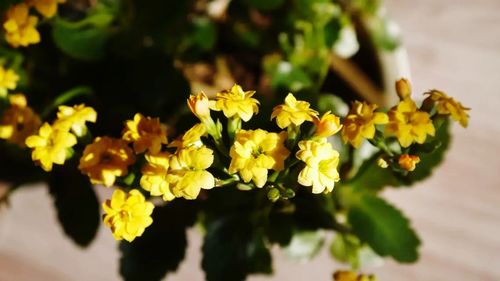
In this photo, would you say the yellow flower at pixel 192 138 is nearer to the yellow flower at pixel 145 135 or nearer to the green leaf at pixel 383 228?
the yellow flower at pixel 145 135

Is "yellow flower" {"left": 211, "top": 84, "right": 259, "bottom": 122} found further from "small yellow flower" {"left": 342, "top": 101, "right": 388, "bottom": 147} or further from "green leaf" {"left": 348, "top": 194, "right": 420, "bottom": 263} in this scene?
"green leaf" {"left": 348, "top": 194, "right": 420, "bottom": 263}

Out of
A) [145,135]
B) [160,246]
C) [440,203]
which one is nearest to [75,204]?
[160,246]

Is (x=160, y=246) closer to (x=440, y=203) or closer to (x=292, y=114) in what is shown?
(x=292, y=114)

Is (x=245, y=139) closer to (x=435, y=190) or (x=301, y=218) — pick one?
(x=301, y=218)

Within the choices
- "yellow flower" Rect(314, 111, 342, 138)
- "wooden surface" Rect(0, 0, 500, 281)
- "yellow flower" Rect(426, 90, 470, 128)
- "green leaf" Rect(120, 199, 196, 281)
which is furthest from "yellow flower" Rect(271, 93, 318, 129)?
"wooden surface" Rect(0, 0, 500, 281)

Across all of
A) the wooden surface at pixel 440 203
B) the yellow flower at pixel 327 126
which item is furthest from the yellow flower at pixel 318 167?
the wooden surface at pixel 440 203
